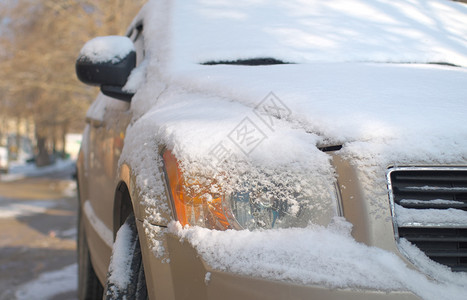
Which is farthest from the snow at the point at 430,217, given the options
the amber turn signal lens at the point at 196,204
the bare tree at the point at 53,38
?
the bare tree at the point at 53,38

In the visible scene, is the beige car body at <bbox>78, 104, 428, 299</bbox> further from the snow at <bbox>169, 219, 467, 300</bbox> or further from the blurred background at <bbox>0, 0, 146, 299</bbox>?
the blurred background at <bbox>0, 0, 146, 299</bbox>

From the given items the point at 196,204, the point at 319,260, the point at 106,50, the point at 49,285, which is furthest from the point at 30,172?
the point at 319,260

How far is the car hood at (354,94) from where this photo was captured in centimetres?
143

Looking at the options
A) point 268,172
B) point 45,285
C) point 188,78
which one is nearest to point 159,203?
point 268,172

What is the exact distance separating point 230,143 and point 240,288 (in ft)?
1.45

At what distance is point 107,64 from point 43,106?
21.9 meters

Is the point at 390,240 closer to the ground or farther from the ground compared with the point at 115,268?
farther from the ground

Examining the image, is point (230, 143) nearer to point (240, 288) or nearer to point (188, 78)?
point (240, 288)

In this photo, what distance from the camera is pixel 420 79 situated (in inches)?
74.0

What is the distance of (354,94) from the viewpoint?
65.2 inches

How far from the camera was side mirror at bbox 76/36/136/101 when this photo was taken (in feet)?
7.68

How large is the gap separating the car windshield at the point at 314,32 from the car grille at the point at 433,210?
3.60ft

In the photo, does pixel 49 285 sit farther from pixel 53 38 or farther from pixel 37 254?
pixel 53 38

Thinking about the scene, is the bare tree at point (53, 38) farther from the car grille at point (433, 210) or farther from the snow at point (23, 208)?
the car grille at point (433, 210)
